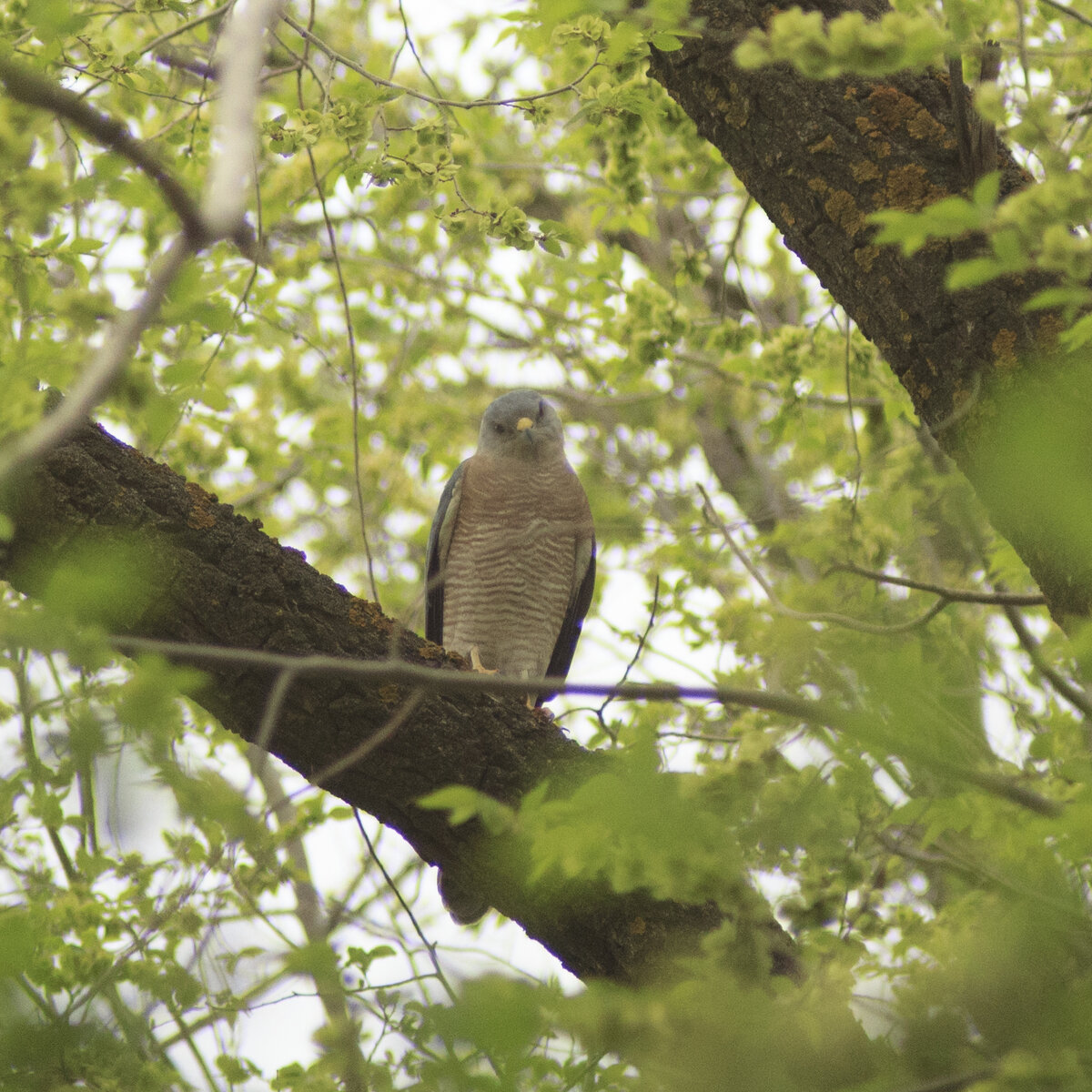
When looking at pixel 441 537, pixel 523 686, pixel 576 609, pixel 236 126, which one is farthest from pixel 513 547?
pixel 236 126

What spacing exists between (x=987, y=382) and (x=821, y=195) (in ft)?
2.05

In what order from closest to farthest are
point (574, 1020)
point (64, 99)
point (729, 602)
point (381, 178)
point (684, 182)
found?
point (64, 99)
point (574, 1020)
point (381, 178)
point (729, 602)
point (684, 182)

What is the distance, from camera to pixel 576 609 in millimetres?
6422

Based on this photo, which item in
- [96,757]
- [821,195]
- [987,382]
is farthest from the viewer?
[821,195]

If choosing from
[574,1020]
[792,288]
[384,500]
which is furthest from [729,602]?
[574,1020]

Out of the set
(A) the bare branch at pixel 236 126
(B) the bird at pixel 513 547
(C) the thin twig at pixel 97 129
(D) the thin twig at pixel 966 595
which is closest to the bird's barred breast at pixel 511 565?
(B) the bird at pixel 513 547

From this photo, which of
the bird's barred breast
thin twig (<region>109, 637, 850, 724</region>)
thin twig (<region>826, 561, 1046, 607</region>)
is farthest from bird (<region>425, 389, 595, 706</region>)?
thin twig (<region>109, 637, 850, 724</region>)

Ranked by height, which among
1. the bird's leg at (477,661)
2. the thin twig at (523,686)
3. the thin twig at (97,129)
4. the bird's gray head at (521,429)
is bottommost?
the thin twig at (523,686)

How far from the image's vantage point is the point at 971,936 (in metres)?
1.79

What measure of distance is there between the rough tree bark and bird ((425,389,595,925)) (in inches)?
117

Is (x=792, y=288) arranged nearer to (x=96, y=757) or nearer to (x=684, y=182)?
(x=684, y=182)

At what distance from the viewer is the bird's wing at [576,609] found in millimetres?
6320

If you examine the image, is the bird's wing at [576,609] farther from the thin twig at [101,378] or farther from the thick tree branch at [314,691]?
the thin twig at [101,378]

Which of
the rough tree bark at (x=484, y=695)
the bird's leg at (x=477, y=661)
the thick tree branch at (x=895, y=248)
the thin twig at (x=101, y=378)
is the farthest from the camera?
the bird's leg at (x=477, y=661)
